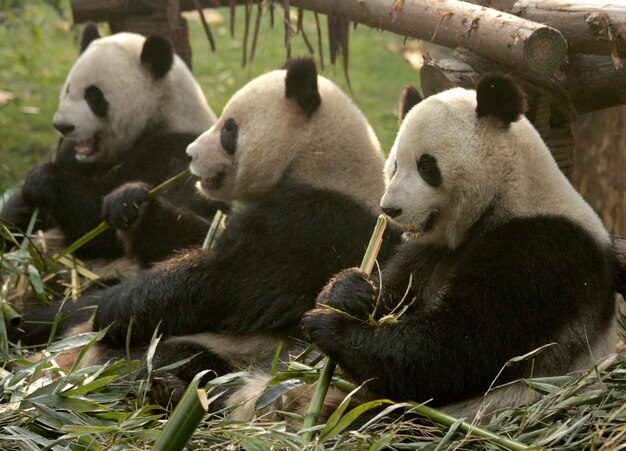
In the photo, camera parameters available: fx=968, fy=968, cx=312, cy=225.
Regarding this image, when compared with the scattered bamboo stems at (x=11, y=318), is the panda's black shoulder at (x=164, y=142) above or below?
above

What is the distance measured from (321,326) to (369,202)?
3.92 ft

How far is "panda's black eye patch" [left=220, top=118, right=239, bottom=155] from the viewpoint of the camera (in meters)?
5.42

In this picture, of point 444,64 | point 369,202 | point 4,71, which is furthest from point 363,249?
point 4,71

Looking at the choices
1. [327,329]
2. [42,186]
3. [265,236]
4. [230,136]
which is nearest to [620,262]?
[327,329]

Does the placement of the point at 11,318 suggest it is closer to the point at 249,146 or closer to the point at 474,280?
the point at 249,146

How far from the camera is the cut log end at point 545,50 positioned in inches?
178

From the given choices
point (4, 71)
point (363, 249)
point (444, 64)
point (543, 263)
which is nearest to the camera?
point (543, 263)

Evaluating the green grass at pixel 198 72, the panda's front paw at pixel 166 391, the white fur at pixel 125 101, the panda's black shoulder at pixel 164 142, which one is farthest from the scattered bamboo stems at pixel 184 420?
the green grass at pixel 198 72

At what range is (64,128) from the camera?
667 cm

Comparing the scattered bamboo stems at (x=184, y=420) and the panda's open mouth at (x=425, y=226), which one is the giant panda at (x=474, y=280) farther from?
the scattered bamboo stems at (x=184, y=420)

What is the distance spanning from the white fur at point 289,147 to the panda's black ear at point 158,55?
1373mm

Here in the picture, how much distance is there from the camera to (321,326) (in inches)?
155

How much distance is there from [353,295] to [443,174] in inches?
25.7

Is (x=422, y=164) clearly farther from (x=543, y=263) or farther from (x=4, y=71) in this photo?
(x=4, y=71)
